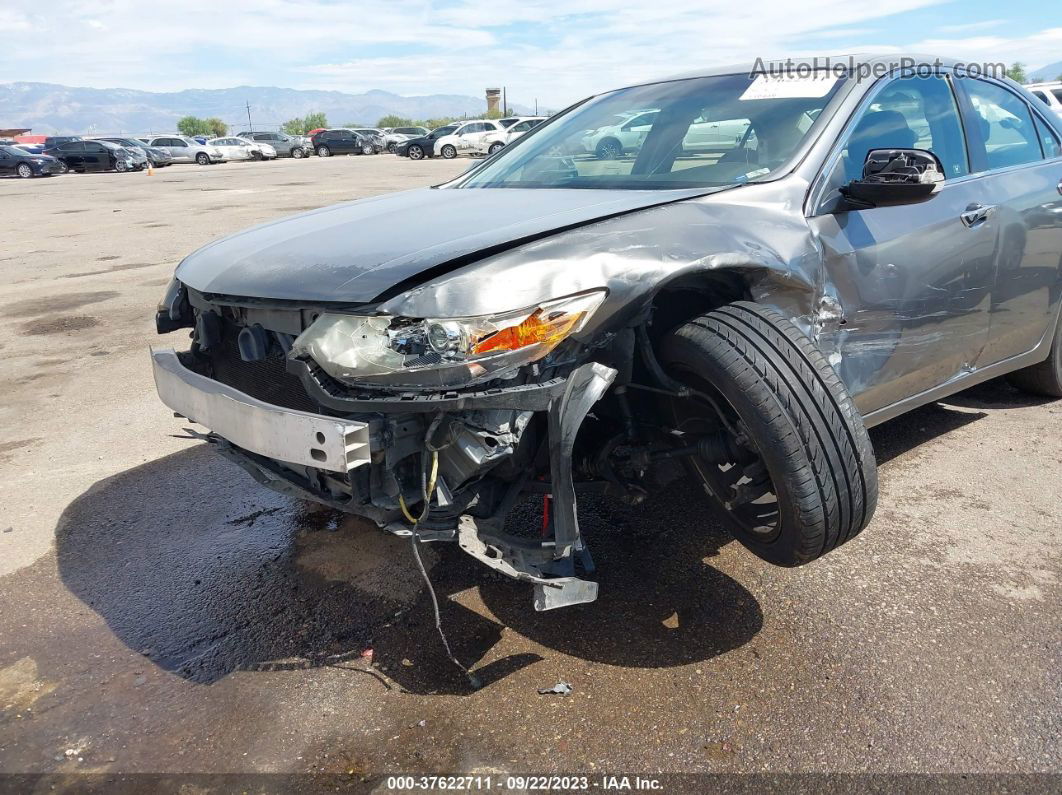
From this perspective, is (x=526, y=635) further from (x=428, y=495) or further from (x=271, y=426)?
(x=271, y=426)

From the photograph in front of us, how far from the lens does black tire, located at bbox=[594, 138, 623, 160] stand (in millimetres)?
3559

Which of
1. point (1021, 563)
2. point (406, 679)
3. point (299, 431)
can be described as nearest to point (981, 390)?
point (1021, 563)

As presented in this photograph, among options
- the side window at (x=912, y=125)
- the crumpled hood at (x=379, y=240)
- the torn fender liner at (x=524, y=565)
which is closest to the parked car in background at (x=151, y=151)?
the crumpled hood at (x=379, y=240)

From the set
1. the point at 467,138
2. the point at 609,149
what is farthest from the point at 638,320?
the point at 467,138

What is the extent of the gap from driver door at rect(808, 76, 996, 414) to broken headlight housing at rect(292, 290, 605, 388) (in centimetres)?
116

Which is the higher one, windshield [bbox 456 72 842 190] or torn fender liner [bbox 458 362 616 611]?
windshield [bbox 456 72 842 190]

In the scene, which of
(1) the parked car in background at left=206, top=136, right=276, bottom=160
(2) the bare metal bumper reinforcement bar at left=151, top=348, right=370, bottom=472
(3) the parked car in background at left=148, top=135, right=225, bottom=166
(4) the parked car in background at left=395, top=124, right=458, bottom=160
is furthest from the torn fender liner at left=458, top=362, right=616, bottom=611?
(1) the parked car in background at left=206, top=136, right=276, bottom=160

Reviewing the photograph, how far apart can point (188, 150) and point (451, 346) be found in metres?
43.4

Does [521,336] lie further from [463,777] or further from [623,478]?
[463,777]

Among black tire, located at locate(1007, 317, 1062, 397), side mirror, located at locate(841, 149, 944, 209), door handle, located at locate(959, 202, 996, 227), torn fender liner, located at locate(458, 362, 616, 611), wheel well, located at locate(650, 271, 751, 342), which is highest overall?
side mirror, located at locate(841, 149, 944, 209)

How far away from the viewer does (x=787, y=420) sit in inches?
88.9

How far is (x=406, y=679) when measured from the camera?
2533 mm

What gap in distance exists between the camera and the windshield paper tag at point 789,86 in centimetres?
321

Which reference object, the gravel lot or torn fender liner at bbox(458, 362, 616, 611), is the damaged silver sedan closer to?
torn fender liner at bbox(458, 362, 616, 611)
